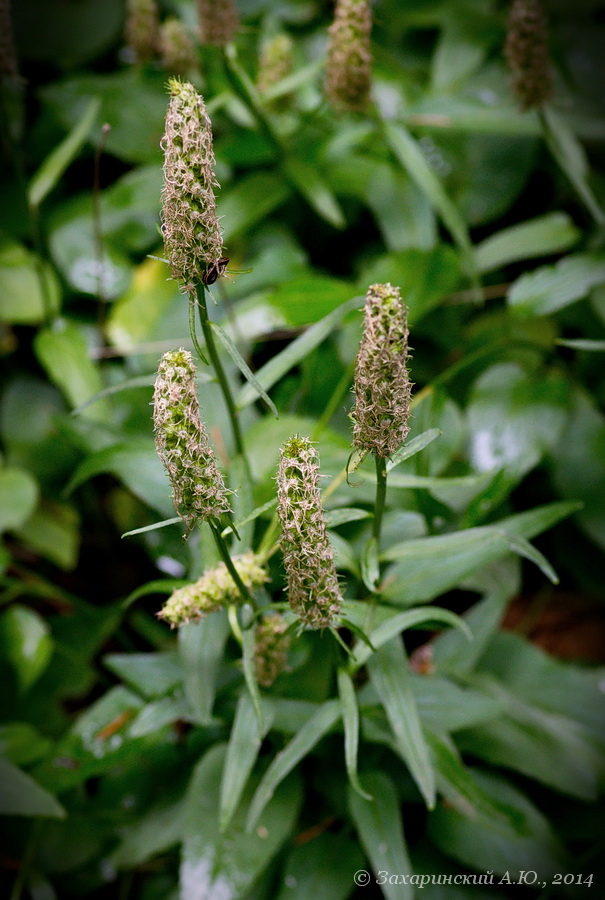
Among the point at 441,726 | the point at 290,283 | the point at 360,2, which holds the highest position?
the point at 360,2

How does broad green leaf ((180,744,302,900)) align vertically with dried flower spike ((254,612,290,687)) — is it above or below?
below

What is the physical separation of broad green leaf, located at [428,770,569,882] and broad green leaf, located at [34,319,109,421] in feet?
3.54

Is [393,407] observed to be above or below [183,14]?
below

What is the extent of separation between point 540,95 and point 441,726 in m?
1.33

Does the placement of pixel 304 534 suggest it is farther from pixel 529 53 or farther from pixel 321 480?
pixel 529 53

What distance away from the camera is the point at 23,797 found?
1171mm

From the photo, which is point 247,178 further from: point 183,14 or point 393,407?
point 393,407

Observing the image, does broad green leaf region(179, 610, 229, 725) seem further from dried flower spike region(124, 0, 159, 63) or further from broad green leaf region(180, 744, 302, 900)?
dried flower spike region(124, 0, 159, 63)

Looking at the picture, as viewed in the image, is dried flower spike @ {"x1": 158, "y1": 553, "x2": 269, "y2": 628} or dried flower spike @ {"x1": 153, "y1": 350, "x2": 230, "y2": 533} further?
dried flower spike @ {"x1": 158, "y1": 553, "x2": 269, "y2": 628}

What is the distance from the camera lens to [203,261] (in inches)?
31.9

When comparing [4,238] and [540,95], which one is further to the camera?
[4,238]

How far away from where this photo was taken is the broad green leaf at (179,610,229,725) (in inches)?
43.1

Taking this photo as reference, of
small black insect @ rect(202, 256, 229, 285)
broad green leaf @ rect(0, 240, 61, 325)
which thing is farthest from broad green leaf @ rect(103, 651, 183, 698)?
broad green leaf @ rect(0, 240, 61, 325)

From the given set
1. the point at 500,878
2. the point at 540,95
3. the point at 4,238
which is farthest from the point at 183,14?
the point at 500,878
